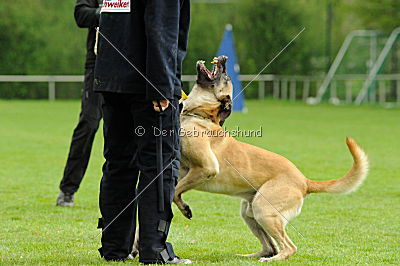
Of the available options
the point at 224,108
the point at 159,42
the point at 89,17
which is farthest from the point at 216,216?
the point at 159,42

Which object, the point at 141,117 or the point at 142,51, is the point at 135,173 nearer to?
the point at 141,117

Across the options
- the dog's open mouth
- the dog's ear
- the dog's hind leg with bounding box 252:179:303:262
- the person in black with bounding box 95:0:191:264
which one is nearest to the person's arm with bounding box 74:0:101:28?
the dog's open mouth

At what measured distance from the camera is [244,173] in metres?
5.14

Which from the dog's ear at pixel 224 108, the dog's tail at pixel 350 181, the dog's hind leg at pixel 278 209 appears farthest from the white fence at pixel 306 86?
the dog's hind leg at pixel 278 209

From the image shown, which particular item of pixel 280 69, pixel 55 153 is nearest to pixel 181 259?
pixel 55 153

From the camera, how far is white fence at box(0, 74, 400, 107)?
27828 mm

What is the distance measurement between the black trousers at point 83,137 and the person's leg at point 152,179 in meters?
2.48

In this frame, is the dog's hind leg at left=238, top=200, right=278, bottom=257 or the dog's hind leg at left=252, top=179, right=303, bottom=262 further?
the dog's hind leg at left=238, top=200, right=278, bottom=257

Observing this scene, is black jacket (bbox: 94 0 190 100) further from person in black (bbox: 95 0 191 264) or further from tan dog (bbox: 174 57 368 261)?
tan dog (bbox: 174 57 368 261)

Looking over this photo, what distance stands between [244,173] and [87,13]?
2185mm

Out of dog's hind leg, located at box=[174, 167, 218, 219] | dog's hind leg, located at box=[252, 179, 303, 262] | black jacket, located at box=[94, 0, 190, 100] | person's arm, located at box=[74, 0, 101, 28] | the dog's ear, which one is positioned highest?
person's arm, located at box=[74, 0, 101, 28]

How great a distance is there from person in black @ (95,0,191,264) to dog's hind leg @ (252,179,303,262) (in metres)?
0.75

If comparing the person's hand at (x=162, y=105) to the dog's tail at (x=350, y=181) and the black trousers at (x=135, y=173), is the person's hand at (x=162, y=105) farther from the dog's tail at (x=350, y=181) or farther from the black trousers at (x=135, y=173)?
the dog's tail at (x=350, y=181)

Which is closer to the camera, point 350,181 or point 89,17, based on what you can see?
point 350,181
